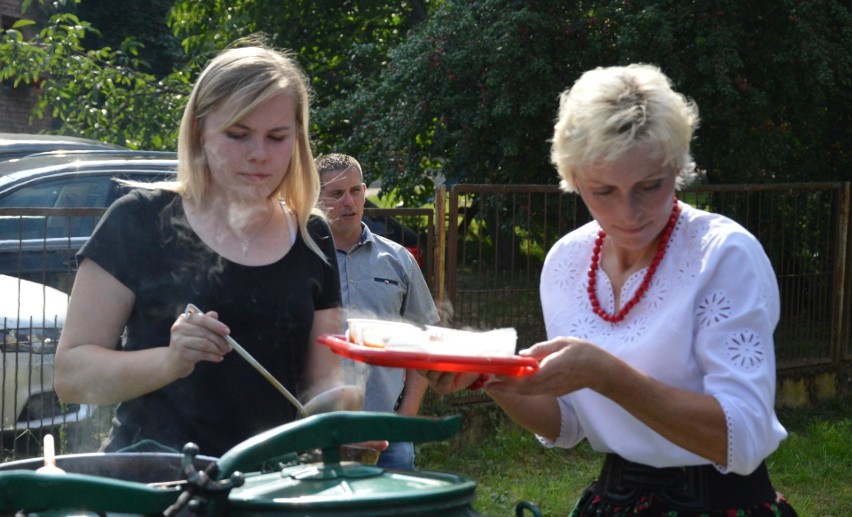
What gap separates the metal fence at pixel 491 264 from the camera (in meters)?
5.54

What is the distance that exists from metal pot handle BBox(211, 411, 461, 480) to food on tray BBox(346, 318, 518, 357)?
147mm

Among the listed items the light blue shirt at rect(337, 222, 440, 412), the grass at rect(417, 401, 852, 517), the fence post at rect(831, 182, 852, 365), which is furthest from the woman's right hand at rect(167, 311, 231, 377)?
the fence post at rect(831, 182, 852, 365)

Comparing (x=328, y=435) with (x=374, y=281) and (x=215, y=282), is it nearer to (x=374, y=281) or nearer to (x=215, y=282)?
(x=215, y=282)

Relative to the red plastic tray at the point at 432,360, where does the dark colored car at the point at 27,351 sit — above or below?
below

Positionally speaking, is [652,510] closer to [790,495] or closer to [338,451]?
[338,451]

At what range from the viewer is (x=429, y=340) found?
76.3 inches

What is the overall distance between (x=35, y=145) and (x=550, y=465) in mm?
5394

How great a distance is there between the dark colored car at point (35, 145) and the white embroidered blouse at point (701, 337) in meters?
7.85

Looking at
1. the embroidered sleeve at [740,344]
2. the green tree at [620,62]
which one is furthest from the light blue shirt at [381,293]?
the green tree at [620,62]

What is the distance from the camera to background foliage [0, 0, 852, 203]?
9.61 m

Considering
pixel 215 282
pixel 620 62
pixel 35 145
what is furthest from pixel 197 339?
pixel 620 62

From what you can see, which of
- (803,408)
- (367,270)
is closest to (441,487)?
(367,270)

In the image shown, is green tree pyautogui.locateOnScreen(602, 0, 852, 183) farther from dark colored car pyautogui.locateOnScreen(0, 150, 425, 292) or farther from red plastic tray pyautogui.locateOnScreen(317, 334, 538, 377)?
red plastic tray pyautogui.locateOnScreen(317, 334, 538, 377)

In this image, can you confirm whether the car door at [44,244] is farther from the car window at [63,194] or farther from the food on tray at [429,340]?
the food on tray at [429,340]
